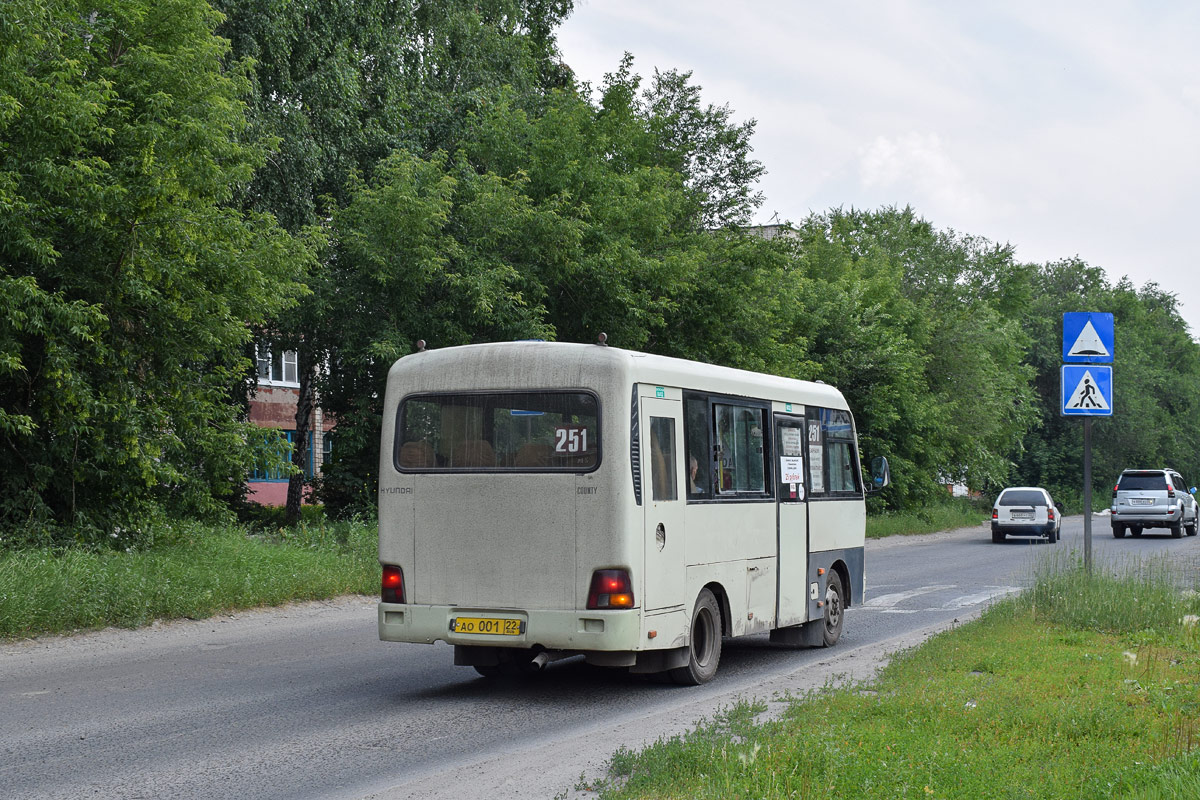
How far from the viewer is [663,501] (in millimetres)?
9859

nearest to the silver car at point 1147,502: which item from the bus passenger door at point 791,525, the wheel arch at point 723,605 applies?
the bus passenger door at point 791,525

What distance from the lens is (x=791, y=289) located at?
35.4m

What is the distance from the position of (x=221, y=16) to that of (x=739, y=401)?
10.4 metres

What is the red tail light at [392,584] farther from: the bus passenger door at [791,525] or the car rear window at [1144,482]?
the car rear window at [1144,482]

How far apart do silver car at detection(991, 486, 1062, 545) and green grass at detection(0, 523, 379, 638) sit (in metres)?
21.8

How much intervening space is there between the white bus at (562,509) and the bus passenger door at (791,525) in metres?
1.00

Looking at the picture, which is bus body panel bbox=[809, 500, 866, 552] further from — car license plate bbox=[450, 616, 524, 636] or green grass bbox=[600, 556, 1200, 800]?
car license plate bbox=[450, 616, 524, 636]

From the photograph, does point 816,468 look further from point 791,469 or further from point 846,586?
point 846,586

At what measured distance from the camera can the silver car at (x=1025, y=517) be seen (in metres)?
35.1

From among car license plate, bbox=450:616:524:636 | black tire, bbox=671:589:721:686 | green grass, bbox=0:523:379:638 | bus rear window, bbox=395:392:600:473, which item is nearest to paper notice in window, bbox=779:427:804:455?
black tire, bbox=671:589:721:686

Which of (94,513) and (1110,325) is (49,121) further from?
(1110,325)

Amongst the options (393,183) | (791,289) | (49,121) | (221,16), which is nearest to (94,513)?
(49,121)

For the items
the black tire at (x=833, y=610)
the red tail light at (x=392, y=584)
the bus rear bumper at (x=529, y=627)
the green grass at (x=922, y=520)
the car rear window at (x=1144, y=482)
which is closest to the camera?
the bus rear bumper at (x=529, y=627)

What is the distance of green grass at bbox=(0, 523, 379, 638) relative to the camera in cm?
1284
